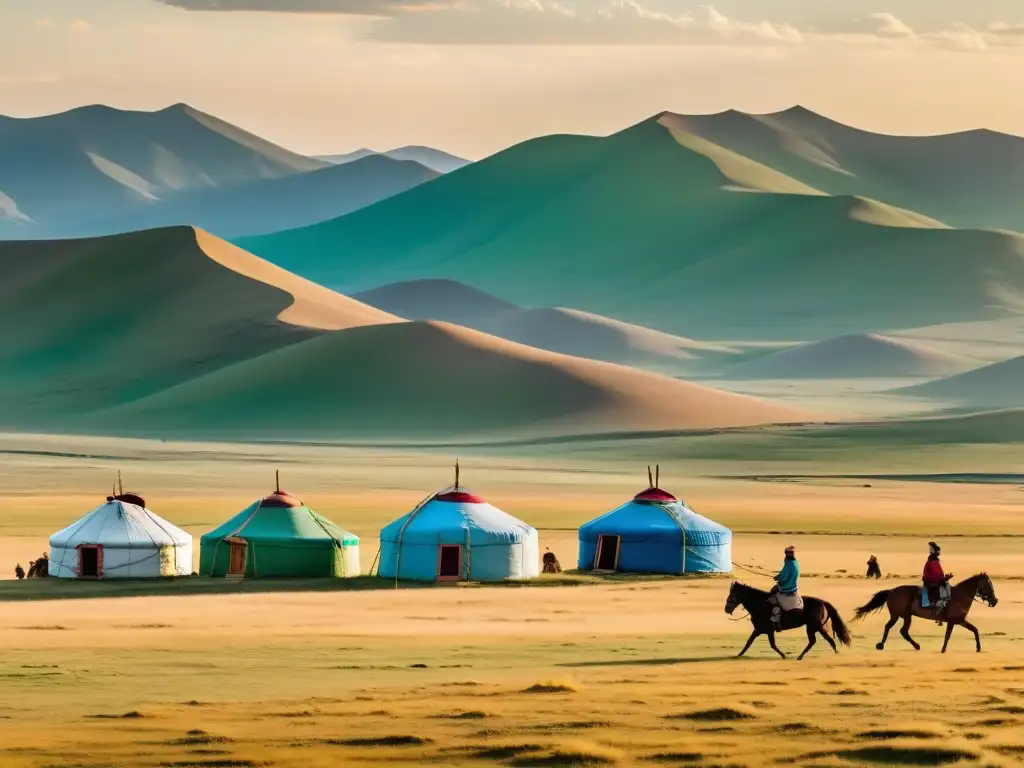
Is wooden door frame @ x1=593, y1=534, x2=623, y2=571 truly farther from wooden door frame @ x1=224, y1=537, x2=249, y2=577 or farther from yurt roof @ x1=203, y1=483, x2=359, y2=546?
wooden door frame @ x1=224, y1=537, x2=249, y2=577

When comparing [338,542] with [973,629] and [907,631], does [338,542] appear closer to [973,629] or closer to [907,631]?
[907,631]

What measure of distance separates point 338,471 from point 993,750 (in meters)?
76.0

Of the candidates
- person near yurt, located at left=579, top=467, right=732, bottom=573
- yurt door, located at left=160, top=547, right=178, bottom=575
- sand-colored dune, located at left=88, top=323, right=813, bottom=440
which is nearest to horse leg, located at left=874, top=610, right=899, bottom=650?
person near yurt, located at left=579, top=467, right=732, bottom=573

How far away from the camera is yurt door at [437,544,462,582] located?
39844 mm

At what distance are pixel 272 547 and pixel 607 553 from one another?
6666 millimetres

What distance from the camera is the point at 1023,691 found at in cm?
2192

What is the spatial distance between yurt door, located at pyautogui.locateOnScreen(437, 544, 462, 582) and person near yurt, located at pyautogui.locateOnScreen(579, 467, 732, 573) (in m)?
3.67

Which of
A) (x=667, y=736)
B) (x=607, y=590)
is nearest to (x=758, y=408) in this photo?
(x=607, y=590)

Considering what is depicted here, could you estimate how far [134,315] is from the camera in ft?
580

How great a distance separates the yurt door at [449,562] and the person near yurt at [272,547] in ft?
6.94

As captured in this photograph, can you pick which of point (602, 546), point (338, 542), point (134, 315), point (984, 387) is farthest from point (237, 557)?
point (984, 387)

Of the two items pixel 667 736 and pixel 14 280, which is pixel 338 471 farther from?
pixel 14 280

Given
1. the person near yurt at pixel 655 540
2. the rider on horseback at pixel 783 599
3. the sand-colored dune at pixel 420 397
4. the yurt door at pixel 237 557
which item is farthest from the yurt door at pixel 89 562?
the sand-colored dune at pixel 420 397

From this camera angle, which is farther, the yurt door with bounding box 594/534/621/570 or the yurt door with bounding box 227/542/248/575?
the yurt door with bounding box 594/534/621/570
